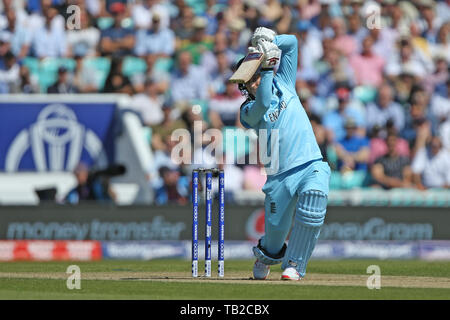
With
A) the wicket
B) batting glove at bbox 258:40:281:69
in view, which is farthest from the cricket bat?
the wicket

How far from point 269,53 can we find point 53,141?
7.43 meters

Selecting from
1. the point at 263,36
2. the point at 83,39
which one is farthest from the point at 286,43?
the point at 83,39

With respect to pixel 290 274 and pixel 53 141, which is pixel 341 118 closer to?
pixel 53 141

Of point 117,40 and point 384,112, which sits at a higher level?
point 117,40

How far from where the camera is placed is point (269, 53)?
9.78 metres

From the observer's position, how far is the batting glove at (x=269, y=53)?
32.0 feet

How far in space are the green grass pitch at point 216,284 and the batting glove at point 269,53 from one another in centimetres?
197

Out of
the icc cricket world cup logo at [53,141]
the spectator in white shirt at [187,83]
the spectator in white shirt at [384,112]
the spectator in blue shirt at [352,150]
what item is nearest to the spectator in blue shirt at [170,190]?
the icc cricket world cup logo at [53,141]

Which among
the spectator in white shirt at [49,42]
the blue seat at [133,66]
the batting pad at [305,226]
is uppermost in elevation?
the spectator in white shirt at [49,42]

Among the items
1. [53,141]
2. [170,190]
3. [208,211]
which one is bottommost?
[208,211]

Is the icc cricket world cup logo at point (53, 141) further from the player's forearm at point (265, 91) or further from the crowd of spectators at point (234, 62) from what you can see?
the player's forearm at point (265, 91)

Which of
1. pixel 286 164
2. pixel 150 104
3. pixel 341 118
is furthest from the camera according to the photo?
pixel 341 118

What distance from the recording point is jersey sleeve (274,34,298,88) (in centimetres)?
1015

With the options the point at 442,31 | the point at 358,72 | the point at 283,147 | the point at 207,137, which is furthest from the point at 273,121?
the point at 442,31
